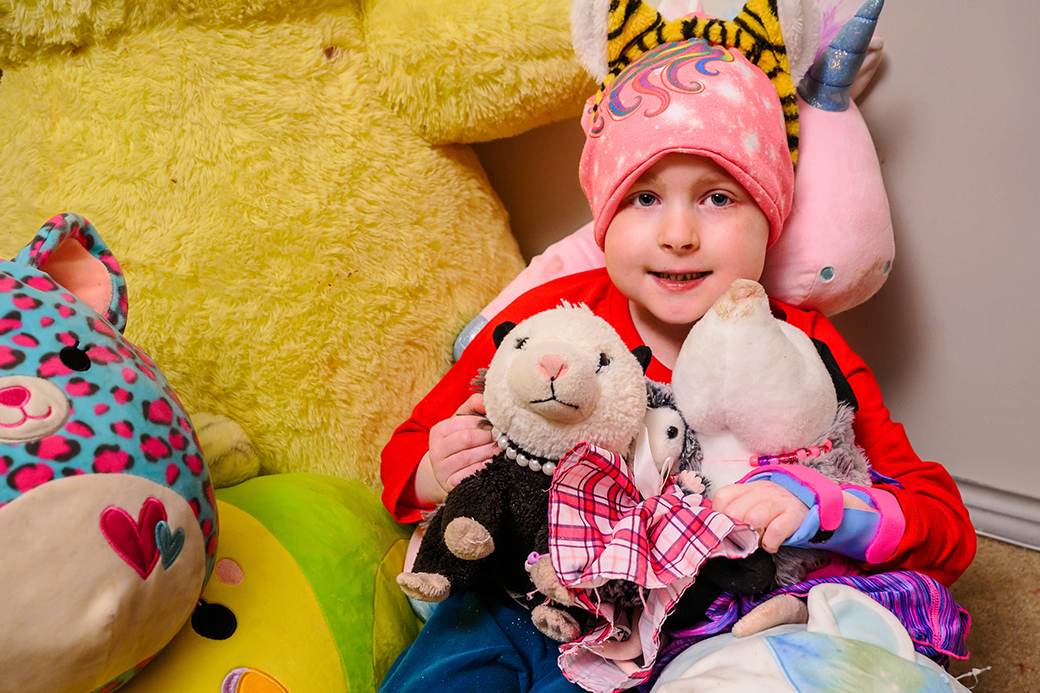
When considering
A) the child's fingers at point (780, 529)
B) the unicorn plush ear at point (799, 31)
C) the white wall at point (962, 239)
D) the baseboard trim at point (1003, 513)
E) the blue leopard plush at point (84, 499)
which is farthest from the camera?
the baseboard trim at point (1003, 513)

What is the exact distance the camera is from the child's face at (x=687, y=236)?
→ 0.70 metres

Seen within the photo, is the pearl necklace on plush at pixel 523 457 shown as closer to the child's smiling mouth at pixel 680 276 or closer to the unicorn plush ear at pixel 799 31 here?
the child's smiling mouth at pixel 680 276

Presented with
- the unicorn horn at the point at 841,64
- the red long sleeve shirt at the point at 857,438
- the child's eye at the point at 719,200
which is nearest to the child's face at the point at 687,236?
the child's eye at the point at 719,200

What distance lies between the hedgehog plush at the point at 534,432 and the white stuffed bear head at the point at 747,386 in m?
0.05

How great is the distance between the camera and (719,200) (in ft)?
2.37

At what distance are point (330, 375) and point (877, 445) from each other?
617 millimetres

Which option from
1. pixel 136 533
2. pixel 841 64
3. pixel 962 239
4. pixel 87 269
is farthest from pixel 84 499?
pixel 962 239

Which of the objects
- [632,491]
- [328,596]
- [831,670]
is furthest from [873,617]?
[328,596]

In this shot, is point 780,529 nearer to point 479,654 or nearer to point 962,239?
point 479,654

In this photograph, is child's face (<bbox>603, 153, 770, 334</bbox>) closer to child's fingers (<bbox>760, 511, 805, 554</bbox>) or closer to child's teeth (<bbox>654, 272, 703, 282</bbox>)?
child's teeth (<bbox>654, 272, 703, 282</bbox>)

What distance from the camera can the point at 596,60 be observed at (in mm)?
813

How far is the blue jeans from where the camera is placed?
0.62 m

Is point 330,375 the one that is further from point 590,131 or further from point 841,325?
point 841,325

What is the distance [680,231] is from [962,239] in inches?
20.4
